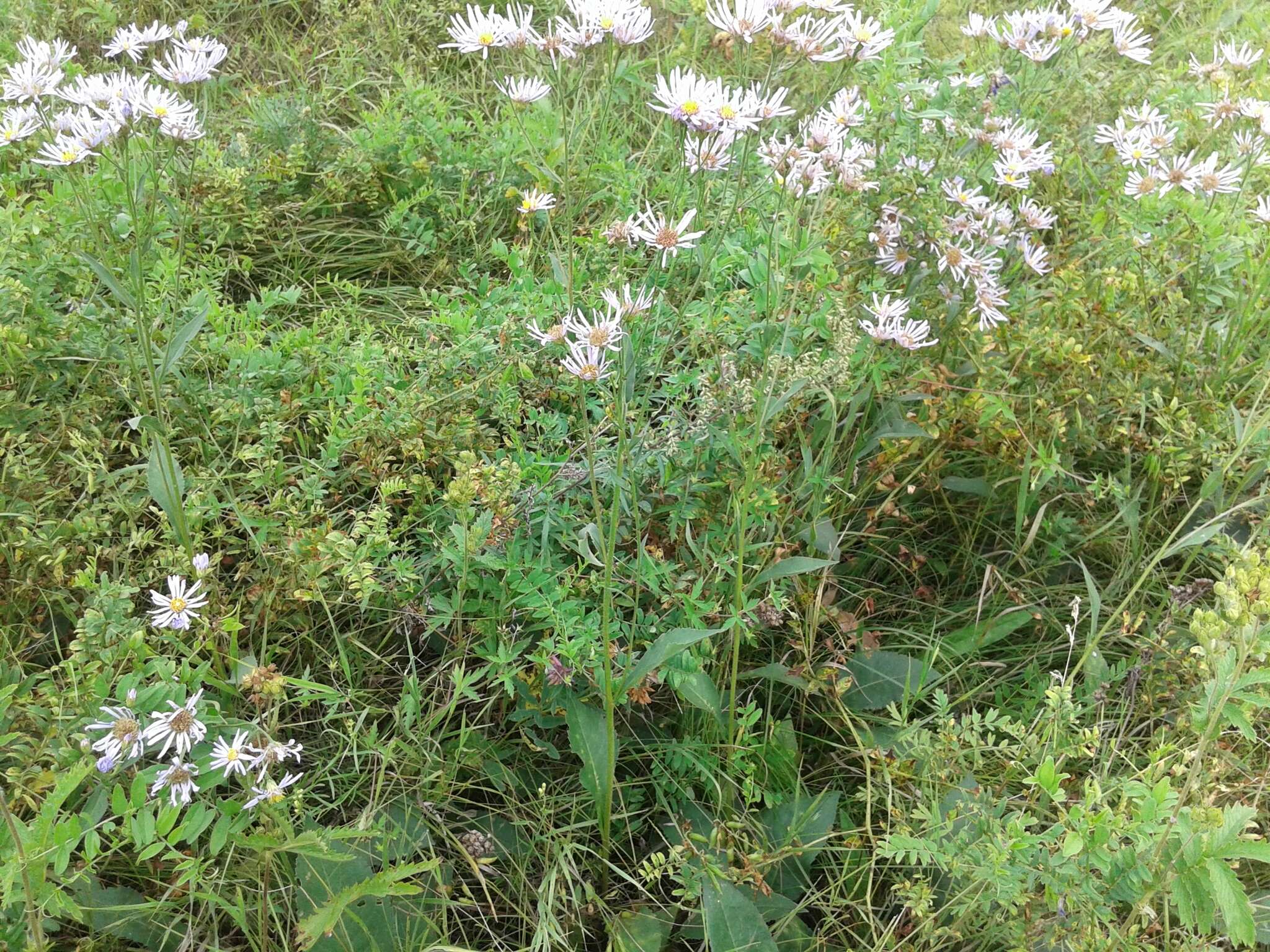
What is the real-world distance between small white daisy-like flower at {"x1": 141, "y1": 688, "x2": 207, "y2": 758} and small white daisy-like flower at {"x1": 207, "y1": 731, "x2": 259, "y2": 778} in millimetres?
31

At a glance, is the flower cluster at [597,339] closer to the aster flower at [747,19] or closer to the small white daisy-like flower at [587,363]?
the small white daisy-like flower at [587,363]

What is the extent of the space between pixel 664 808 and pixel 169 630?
904mm

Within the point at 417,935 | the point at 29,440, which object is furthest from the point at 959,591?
the point at 29,440

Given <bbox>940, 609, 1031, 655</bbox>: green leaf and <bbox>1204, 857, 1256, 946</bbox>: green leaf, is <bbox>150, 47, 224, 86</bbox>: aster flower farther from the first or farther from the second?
<bbox>1204, 857, 1256, 946</bbox>: green leaf

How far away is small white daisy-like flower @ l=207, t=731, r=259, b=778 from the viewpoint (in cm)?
131

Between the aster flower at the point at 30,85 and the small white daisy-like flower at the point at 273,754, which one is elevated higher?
the aster flower at the point at 30,85

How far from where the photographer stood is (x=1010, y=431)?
6.48 ft

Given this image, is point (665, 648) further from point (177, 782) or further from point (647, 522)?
point (177, 782)

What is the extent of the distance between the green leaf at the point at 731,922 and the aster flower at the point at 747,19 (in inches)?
51.8

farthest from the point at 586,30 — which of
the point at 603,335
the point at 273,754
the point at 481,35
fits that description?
the point at 273,754

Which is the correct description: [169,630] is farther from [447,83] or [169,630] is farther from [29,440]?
[447,83]

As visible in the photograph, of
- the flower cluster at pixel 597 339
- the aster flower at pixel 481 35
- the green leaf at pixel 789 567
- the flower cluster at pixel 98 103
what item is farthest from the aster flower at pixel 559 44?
the green leaf at pixel 789 567

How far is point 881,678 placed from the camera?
1.74 meters

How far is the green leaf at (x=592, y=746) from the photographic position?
1.45 meters
